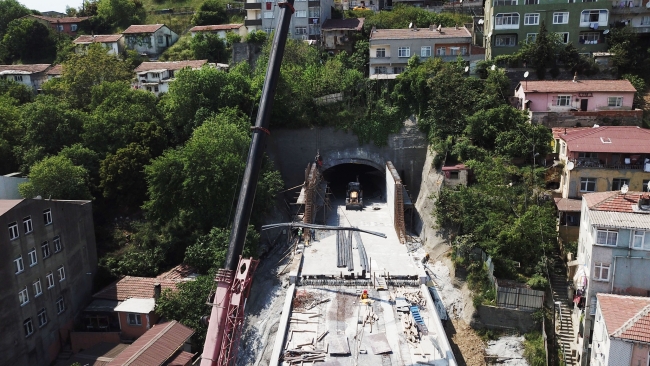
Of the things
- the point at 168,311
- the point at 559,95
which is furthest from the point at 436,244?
the point at 168,311

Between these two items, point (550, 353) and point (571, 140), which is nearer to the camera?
point (550, 353)

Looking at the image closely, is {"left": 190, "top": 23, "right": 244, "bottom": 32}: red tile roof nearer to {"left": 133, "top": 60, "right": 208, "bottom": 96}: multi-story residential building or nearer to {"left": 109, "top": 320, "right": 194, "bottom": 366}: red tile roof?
{"left": 133, "top": 60, "right": 208, "bottom": 96}: multi-story residential building

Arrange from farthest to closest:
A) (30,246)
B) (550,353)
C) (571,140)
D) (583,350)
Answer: (571,140) → (30,246) → (550,353) → (583,350)

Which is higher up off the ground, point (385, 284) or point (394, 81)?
point (394, 81)

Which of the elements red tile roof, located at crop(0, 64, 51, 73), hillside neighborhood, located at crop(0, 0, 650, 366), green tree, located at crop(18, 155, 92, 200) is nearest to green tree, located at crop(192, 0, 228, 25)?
hillside neighborhood, located at crop(0, 0, 650, 366)

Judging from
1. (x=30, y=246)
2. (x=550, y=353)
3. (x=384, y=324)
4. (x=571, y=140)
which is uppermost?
(x=571, y=140)

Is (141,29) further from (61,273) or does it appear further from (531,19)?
(531,19)

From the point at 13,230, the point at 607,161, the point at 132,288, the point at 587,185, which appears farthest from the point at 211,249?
the point at 607,161

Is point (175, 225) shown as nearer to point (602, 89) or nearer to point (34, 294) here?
point (34, 294)

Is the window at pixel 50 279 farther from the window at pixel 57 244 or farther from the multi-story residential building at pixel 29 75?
the multi-story residential building at pixel 29 75

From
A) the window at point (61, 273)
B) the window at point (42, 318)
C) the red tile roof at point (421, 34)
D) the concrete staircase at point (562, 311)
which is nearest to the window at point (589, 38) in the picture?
the red tile roof at point (421, 34)
